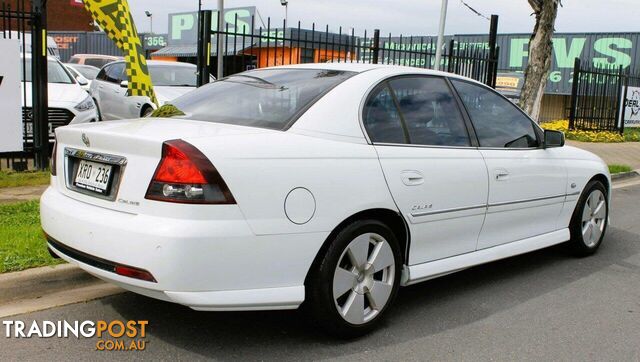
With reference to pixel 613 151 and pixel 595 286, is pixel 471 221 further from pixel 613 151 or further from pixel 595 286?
pixel 613 151

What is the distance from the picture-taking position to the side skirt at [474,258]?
3.95m

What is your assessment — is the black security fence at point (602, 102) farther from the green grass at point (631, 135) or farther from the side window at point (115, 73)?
the side window at point (115, 73)

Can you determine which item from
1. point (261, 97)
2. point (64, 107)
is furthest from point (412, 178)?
point (64, 107)

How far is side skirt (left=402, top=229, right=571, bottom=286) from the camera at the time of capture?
395 centimetres

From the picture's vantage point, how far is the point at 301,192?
326 centimetres

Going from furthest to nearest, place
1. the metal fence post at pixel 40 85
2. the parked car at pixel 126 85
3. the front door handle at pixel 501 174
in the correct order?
the parked car at pixel 126 85
the metal fence post at pixel 40 85
the front door handle at pixel 501 174

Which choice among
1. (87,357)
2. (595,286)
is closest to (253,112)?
(87,357)

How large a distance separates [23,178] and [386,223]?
5.38 m

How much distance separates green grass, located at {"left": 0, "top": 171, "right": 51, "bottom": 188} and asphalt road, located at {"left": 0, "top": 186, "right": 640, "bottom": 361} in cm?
379

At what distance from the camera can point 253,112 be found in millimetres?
3789

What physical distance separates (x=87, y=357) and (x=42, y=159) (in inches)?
208

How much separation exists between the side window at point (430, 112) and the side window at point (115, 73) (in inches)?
344

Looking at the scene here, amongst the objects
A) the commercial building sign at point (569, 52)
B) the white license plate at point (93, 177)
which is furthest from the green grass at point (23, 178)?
the commercial building sign at point (569, 52)

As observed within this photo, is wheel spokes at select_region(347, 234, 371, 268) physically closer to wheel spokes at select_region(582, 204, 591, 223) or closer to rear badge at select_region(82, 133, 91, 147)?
rear badge at select_region(82, 133, 91, 147)
